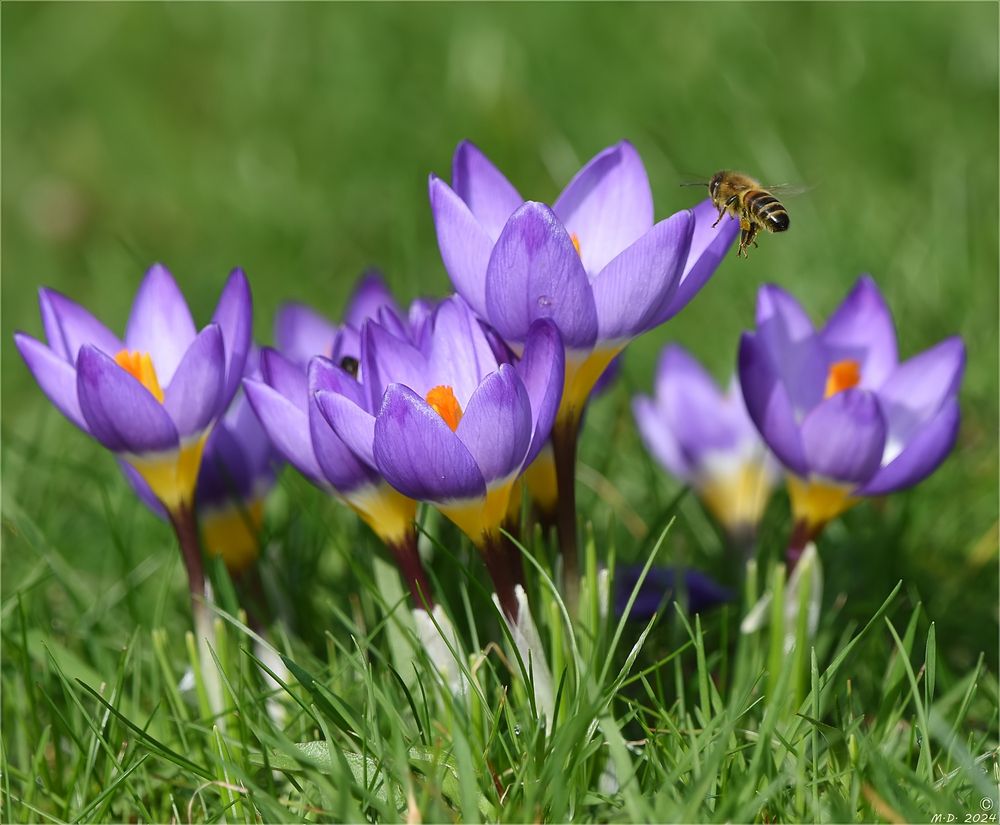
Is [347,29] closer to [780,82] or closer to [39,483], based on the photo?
[780,82]

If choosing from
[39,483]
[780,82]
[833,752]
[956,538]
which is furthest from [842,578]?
[780,82]

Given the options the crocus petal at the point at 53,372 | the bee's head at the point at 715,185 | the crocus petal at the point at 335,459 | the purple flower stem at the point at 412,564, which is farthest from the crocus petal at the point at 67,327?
the bee's head at the point at 715,185

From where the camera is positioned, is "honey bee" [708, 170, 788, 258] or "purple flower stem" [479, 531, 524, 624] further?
"honey bee" [708, 170, 788, 258]

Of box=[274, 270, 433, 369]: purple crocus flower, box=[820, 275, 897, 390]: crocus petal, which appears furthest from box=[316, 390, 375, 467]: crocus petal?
box=[820, 275, 897, 390]: crocus petal

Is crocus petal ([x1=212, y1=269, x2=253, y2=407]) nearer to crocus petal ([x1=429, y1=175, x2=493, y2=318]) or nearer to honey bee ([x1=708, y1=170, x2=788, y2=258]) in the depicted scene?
crocus petal ([x1=429, y1=175, x2=493, y2=318])

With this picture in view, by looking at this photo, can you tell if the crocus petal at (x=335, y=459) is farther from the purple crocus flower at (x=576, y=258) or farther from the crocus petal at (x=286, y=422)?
the purple crocus flower at (x=576, y=258)

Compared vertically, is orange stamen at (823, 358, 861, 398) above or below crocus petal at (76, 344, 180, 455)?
below

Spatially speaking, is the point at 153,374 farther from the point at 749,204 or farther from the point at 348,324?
the point at 749,204
